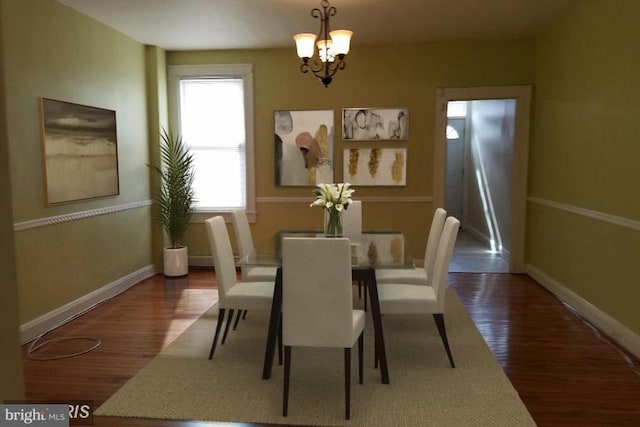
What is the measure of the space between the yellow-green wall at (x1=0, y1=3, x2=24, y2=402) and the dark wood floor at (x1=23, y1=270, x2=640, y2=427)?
1.61 metres

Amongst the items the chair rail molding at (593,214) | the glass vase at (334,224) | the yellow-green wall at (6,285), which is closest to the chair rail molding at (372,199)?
the chair rail molding at (593,214)

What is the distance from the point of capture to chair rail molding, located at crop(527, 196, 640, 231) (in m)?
3.34

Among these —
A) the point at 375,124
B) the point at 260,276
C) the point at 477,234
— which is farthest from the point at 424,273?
the point at 477,234

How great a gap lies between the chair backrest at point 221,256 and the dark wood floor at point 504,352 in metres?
0.69

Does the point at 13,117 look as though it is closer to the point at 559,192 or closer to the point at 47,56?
the point at 47,56

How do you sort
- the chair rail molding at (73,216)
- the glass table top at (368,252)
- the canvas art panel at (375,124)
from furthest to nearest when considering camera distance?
1. the canvas art panel at (375,124)
2. the chair rail molding at (73,216)
3. the glass table top at (368,252)

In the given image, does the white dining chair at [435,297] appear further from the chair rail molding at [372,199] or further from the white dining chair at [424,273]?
the chair rail molding at [372,199]

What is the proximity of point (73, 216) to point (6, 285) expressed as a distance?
3.47 m

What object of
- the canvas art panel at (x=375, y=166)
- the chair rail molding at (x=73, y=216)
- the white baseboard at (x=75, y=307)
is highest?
the canvas art panel at (x=375, y=166)

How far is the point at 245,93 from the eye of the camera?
18.9ft

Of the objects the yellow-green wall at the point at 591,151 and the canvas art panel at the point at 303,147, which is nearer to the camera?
the yellow-green wall at the point at 591,151

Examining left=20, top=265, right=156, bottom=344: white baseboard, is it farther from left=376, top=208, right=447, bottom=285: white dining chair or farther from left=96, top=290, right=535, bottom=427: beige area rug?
left=376, top=208, right=447, bottom=285: white dining chair

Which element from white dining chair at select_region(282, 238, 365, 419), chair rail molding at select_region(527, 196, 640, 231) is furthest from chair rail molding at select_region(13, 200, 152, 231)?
chair rail molding at select_region(527, 196, 640, 231)

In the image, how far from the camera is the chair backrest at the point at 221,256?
3174 millimetres
